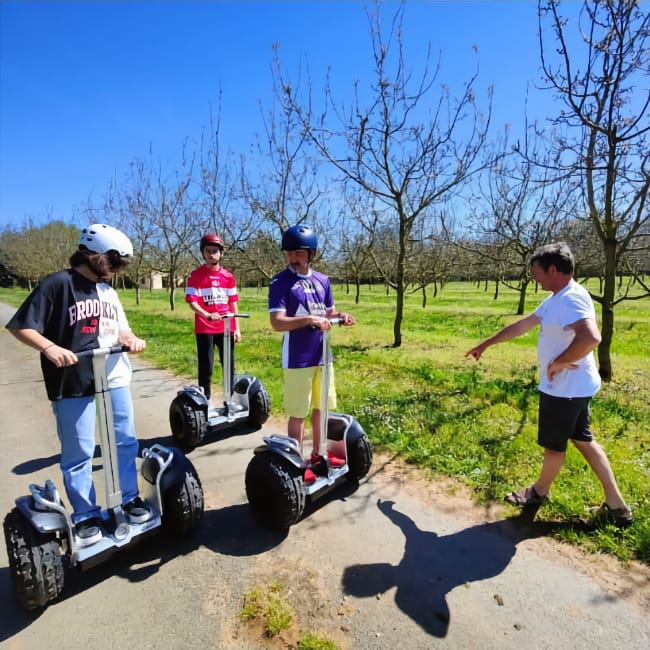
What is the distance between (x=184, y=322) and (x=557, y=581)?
15.8 metres

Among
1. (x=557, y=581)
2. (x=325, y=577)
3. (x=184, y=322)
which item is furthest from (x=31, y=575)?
(x=184, y=322)

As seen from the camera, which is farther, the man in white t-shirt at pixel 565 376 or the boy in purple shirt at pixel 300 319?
the boy in purple shirt at pixel 300 319

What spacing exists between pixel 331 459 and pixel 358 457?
229 mm

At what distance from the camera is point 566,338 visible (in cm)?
289

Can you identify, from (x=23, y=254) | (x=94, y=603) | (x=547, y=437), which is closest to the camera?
(x=94, y=603)

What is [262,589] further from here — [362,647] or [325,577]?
[362,647]

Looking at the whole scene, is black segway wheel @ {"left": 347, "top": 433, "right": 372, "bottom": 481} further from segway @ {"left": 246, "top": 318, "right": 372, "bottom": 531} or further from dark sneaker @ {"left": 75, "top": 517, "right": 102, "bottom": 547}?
dark sneaker @ {"left": 75, "top": 517, "right": 102, "bottom": 547}

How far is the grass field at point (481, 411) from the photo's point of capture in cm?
338

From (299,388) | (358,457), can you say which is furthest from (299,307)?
(358,457)

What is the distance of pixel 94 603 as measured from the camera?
235 cm

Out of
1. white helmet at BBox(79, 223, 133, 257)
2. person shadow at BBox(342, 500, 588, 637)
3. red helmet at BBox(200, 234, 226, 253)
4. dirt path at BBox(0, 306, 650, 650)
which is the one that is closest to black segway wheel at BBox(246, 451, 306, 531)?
dirt path at BBox(0, 306, 650, 650)

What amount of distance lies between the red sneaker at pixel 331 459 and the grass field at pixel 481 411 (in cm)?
96

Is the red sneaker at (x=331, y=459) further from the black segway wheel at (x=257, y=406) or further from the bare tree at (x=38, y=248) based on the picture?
the bare tree at (x=38, y=248)

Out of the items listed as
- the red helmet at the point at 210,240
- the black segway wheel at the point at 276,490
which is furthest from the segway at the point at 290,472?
the red helmet at the point at 210,240
